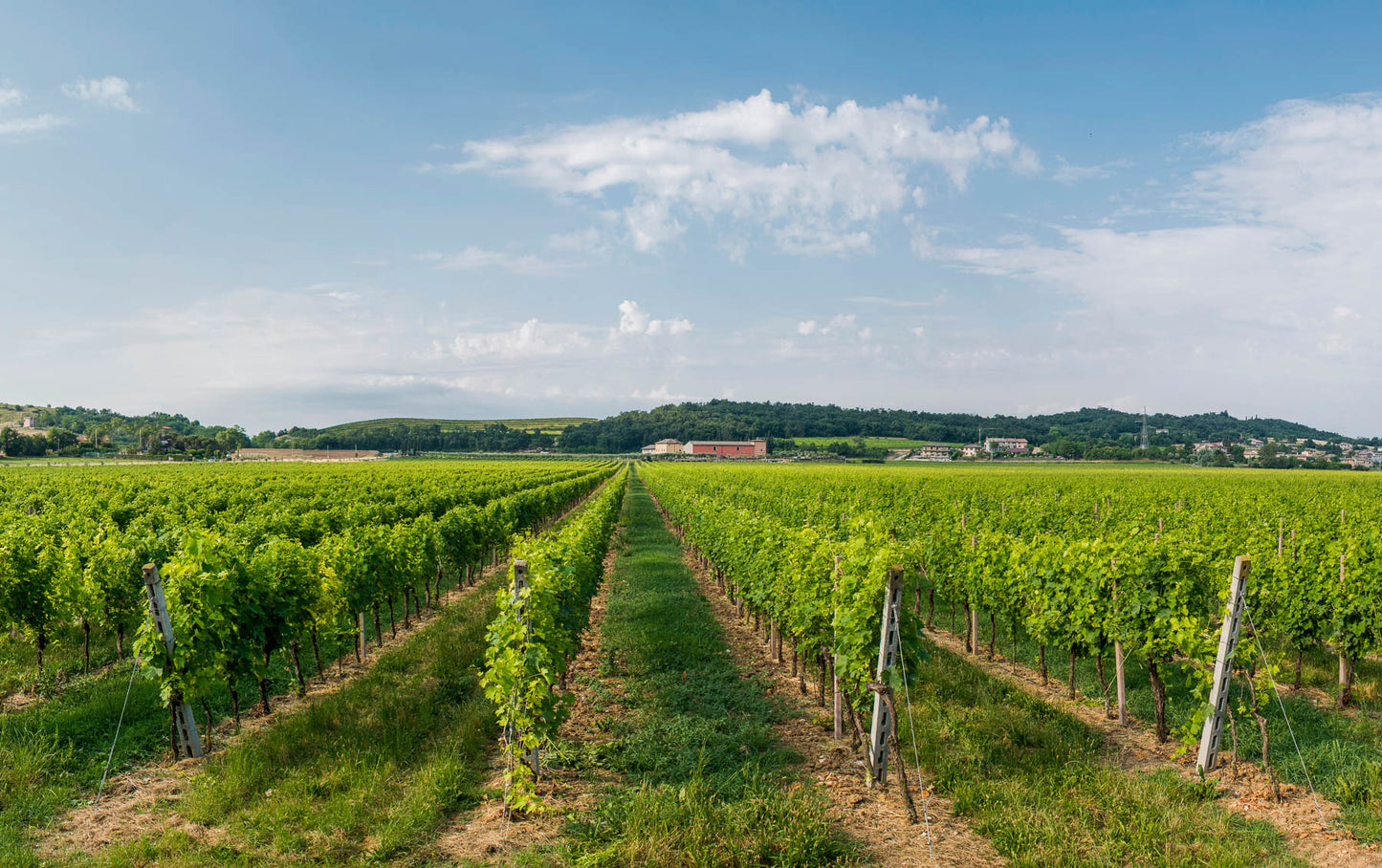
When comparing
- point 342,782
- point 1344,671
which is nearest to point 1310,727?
point 1344,671

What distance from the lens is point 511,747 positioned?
6012mm

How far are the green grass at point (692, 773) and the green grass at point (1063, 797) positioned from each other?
1.42 metres

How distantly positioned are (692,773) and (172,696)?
5438 millimetres

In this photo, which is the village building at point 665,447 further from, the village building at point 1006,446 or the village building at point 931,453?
the village building at point 1006,446

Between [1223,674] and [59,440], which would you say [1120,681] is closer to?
[1223,674]

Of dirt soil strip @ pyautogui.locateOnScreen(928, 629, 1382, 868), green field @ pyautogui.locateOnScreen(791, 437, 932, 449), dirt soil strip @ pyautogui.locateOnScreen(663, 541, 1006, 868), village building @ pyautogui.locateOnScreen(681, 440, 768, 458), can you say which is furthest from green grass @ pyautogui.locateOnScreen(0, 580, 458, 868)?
green field @ pyautogui.locateOnScreen(791, 437, 932, 449)

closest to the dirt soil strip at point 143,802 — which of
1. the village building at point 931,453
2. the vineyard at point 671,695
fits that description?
the vineyard at point 671,695

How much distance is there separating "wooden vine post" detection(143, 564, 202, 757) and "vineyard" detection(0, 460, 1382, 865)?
0.13ft

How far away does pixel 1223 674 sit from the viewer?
683 centimetres

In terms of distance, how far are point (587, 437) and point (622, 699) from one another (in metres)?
174

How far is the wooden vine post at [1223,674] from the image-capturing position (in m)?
6.75

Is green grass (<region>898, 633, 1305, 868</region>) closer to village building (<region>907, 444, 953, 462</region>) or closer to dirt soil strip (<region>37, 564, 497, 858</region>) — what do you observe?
dirt soil strip (<region>37, 564, 497, 858</region>)

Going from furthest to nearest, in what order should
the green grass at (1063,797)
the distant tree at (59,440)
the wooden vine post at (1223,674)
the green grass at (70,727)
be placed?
the distant tree at (59,440) < the wooden vine post at (1223,674) < the green grass at (70,727) < the green grass at (1063,797)

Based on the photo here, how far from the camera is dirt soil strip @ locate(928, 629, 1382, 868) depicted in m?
5.39
